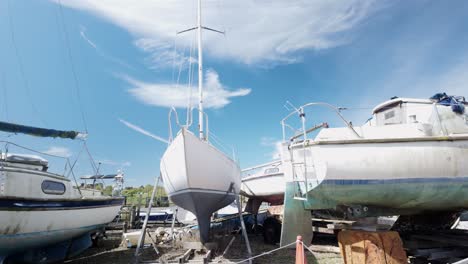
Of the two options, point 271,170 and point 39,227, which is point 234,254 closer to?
point 271,170

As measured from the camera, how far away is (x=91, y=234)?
836cm

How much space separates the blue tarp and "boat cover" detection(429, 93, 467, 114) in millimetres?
9071

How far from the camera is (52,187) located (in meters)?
6.15

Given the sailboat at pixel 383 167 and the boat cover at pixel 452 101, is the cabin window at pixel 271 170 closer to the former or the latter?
the sailboat at pixel 383 167

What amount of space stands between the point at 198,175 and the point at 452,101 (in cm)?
528

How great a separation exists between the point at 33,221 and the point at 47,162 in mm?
1950

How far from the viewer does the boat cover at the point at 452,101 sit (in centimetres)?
506

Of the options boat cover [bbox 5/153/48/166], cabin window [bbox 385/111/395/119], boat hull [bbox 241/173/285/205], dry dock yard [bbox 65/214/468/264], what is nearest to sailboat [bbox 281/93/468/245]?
cabin window [bbox 385/111/395/119]

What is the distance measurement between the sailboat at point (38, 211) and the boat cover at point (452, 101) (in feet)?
26.9

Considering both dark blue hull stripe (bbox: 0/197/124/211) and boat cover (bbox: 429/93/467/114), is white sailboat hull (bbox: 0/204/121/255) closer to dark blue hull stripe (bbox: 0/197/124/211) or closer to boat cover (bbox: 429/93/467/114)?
dark blue hull stripe (bbox: 0/197/124/211)

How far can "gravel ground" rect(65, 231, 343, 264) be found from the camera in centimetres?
575

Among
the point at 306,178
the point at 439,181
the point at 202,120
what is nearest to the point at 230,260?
the point at 306,178

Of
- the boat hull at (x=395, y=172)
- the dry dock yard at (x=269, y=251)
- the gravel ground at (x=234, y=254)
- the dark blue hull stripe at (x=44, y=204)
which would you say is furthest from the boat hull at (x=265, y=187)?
the dark blue hull stripe at (x=44, y=204)

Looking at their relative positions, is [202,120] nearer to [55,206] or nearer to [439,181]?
[55,206]
